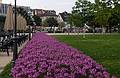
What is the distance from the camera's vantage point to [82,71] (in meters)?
6.36

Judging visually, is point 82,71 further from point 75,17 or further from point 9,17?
point 75,17

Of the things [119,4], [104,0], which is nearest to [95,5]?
[104,0]

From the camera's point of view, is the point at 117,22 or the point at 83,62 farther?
the point at 117,22

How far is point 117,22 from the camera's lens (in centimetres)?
12488

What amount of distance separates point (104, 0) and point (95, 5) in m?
6.60

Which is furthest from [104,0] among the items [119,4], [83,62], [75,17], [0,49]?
[83,62]

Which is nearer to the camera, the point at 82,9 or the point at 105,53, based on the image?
the point at 105,53

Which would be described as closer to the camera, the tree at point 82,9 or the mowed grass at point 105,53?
the mowed grass at point 105,53

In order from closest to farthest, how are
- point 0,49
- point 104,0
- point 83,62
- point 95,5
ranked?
point 83,62 → point 0,49 → point 104,0 → point 95,5

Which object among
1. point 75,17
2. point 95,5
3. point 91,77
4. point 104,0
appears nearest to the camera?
point 91,77

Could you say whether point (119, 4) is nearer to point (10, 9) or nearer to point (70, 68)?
point (10, 9)

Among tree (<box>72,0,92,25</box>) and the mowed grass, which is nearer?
the mowed grass

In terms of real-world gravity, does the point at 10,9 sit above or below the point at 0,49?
above

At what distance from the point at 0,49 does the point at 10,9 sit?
6905 millimetres
